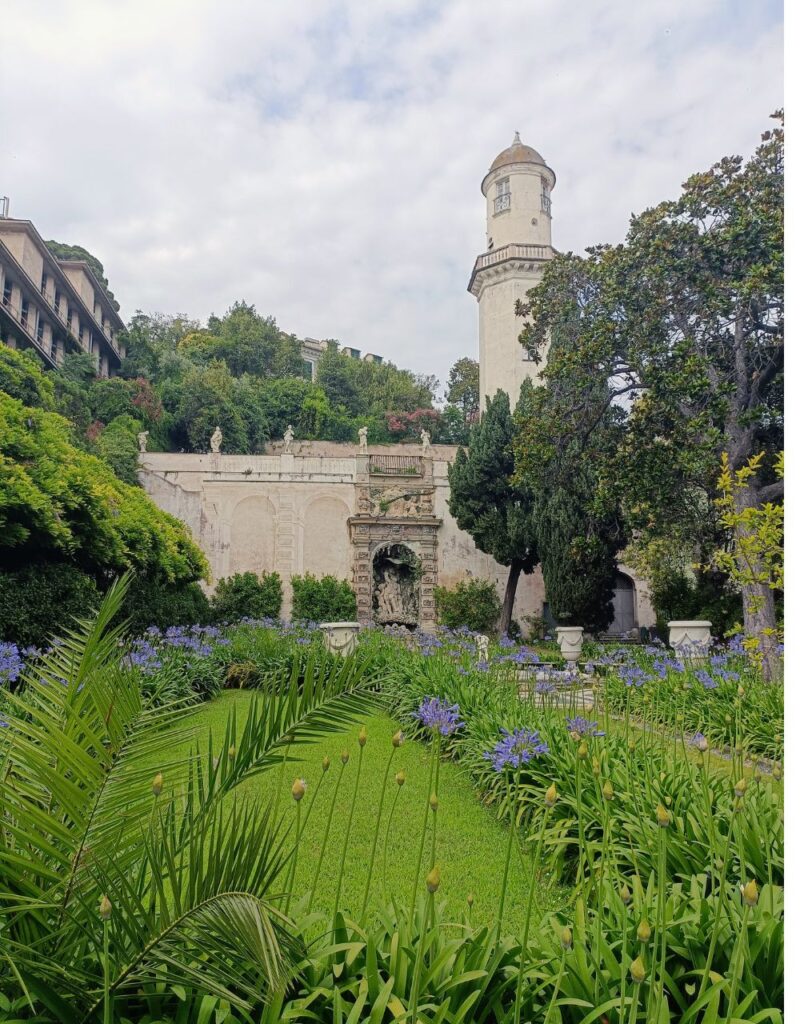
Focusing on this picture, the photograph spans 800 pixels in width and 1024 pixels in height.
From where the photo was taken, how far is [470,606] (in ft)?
65.4

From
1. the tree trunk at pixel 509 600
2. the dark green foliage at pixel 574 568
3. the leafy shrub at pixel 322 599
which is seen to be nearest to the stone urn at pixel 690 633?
the dark green foliage at pixel 574 568

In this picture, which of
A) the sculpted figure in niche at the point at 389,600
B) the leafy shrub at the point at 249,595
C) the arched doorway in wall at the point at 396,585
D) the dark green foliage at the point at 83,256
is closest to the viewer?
the leafy shrub at the point at 249,595

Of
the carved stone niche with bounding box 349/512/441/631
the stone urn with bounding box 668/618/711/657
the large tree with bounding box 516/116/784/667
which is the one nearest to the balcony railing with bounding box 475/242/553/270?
the carved stone niche with bounding box 349/512/441/631

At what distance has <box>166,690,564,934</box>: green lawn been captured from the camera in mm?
2684

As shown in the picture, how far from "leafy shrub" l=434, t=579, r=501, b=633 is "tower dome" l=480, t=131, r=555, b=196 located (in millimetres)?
13318

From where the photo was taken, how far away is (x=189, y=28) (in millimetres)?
2141

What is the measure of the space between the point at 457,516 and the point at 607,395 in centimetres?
701

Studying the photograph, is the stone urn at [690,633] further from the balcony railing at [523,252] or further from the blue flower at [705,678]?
the balcony railing at [523,252]

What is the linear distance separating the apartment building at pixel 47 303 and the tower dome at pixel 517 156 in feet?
49.3

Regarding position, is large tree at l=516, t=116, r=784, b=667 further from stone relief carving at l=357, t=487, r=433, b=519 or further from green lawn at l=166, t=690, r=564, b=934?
stone relief carving at l=357, t=487, r=433, b=519

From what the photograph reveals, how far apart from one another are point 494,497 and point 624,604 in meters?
5.86

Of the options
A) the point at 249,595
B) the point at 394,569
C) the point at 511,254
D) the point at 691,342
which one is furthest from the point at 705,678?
the point at 511,254

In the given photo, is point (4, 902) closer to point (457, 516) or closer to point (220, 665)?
point (220, 665)

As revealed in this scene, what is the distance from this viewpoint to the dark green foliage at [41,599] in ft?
21.4
